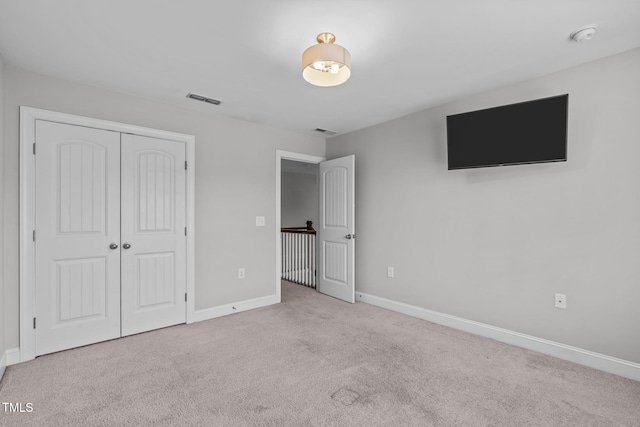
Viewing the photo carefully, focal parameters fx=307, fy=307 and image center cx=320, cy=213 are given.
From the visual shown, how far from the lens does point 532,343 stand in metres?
2.68

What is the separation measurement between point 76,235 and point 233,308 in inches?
69.7

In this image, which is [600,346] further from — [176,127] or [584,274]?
[176,127]

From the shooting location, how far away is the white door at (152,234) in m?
2.98

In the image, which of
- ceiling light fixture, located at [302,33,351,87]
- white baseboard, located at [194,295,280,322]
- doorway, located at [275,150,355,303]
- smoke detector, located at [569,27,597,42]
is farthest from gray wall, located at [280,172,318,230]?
smoke detector, located at [569,27,597,42]

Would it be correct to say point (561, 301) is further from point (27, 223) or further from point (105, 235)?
point (27, 223)

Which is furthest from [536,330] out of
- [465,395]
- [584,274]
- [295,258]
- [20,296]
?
[20,296]

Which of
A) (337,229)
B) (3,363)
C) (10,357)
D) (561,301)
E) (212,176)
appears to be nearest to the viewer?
(3,363)

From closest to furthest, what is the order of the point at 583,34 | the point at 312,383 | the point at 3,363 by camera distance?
the point at 583,34, the point at 312,383, the point at 3,363

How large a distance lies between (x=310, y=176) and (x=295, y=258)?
3.23m

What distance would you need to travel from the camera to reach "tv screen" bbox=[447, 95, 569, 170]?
7.86 ft

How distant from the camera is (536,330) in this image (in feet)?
8.76

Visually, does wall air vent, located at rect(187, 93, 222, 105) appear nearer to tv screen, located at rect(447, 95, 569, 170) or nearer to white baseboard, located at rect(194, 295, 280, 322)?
white baseboard, located at rect(194, 295, 280, 322)

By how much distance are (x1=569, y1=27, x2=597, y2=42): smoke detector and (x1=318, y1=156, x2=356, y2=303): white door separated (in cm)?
239

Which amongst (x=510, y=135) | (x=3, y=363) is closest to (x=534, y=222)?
(x=510, y=135)
